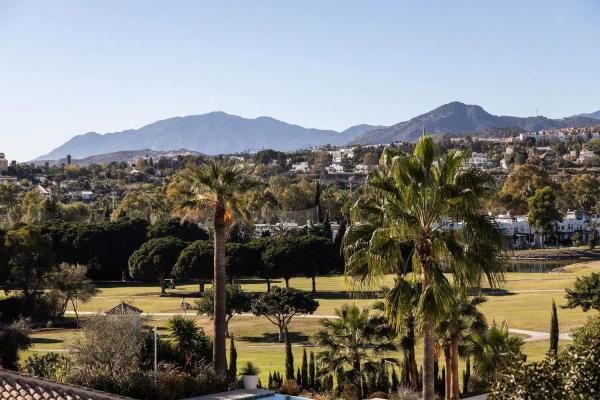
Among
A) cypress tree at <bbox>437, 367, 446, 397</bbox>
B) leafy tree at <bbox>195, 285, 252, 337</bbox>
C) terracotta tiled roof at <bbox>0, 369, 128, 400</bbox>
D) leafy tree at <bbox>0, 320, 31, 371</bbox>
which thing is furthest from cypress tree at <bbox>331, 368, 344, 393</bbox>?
leafy tree at <bbox>195, 285, 252, 337</bbox>

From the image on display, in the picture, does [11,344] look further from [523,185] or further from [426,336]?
[523,185]

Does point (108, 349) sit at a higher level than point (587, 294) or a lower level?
lower

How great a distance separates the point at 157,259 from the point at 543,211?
221 feet

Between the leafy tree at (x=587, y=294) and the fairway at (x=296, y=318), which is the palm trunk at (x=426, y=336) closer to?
the fairway at (x=296, y=318)

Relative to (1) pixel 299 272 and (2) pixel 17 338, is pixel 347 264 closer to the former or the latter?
(2) pixel 17 338

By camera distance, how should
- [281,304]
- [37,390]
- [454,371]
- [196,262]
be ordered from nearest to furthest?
[37,390] < [454,371] < [281,304] < [196,262]

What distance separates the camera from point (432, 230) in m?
15.2

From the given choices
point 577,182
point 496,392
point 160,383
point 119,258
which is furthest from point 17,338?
point 577,182

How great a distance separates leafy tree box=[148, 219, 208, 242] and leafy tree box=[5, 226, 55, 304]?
2655 cm

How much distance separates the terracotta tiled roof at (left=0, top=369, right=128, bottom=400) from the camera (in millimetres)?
16000

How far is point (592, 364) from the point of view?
11664mm

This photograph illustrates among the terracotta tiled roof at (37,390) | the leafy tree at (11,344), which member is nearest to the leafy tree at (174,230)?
the leafy tree at (11,344)

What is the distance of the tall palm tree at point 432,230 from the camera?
48.7 feet

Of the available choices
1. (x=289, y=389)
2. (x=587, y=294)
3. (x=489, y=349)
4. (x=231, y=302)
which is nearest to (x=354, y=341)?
(x=289, y=389)
